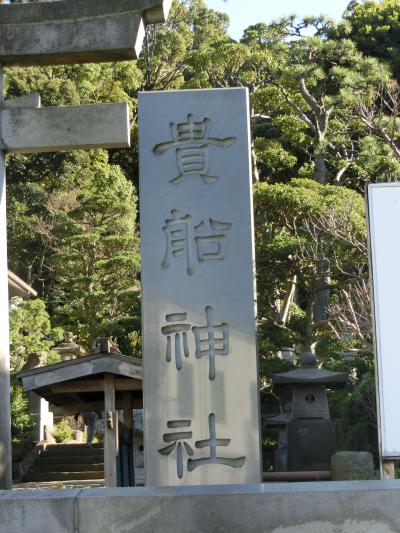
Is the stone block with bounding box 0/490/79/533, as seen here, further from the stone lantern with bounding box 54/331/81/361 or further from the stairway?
the stone lantern with bounding box 54/331/81/361

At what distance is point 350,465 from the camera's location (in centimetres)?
863

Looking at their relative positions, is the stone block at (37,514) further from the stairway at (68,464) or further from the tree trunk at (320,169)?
the tree trunk at (320,169)

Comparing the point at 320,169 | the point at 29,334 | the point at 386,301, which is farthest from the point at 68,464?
the point at 386,301

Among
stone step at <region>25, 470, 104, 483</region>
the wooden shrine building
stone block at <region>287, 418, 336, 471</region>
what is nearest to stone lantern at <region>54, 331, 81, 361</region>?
stone step at <region>25, 470, 104, 483</region>

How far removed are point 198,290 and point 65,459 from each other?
1527cm

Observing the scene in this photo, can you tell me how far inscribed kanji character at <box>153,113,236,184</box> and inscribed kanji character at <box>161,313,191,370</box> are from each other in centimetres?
121

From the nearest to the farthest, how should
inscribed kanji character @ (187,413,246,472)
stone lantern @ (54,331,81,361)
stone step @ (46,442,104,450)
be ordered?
inscribed kanji character @ (187,413,246,472) < stone step @ (46,442,104,450) < stone lantern @ (54,331,81,361)

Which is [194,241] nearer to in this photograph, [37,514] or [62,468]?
[37,514]

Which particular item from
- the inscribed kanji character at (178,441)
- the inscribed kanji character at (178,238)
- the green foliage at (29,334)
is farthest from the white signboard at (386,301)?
the green foliage at (29,334)

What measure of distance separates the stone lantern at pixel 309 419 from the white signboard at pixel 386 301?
304 inches

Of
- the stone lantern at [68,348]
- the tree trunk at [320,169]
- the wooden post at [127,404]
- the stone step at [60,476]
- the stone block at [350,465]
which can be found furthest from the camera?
the tree trunk at [320,169]

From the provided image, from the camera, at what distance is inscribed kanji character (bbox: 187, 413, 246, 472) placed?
750 centimetres

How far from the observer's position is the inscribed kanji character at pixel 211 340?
759 cm

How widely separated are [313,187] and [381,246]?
17.5m
